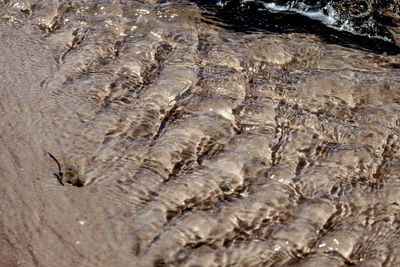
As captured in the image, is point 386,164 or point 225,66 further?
point 225,66

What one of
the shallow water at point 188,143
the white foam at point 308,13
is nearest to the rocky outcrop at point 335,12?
the white foam at point 308,13

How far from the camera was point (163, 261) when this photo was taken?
8.91 ft

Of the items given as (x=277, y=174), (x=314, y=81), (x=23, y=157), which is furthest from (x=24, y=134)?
(x=314, y=81)

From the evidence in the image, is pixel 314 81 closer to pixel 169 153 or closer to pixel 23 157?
pixel 169 153

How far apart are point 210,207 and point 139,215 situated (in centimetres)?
39

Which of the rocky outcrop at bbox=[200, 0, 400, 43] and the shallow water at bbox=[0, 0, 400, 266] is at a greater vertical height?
the rocky outcrop at bbox=[200, 0, 400, 43]

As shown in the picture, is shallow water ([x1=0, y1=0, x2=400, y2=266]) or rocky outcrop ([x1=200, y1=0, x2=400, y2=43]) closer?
shallow water ([x1=0, y1=0, x2=400, y2=266])

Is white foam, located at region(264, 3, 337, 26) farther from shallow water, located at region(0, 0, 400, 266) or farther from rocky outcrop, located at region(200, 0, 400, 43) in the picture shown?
shallow water, located at region(0, 0, 400, 266)

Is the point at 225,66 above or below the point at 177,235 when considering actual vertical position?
above

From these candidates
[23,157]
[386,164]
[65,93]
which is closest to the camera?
[23,157]

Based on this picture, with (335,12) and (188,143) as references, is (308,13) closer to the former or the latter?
(335,12)

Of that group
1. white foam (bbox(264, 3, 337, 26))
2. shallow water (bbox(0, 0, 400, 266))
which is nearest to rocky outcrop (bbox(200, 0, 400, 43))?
white foam (bbox(264, 3, 337, 26))

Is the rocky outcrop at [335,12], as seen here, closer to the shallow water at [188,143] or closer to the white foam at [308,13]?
the white foam at [308,13]

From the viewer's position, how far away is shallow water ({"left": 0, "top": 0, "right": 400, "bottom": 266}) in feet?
9.24
